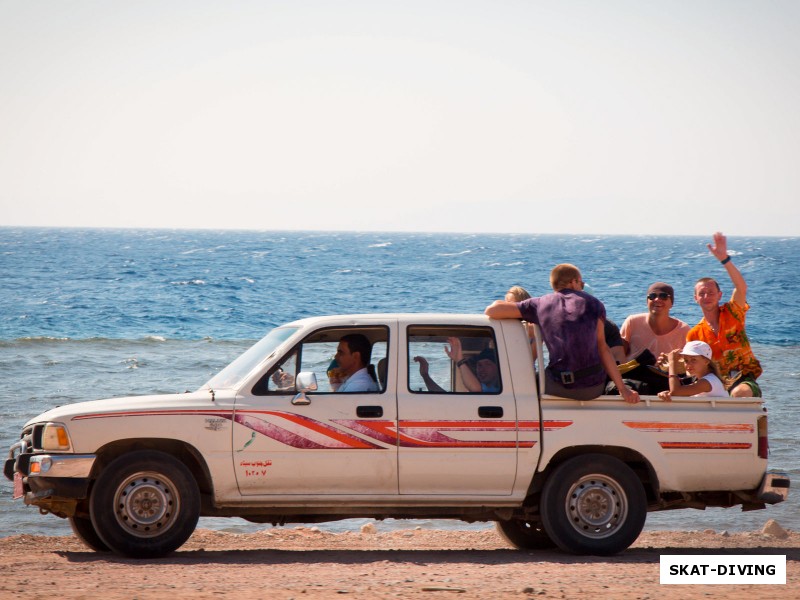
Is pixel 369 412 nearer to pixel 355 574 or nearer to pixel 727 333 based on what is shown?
pixel 355 574

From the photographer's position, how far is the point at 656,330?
9.65 meters

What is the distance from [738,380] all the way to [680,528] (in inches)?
152

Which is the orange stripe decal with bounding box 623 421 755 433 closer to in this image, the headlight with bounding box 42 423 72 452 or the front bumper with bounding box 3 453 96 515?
the front bumper with bounding box 3 453 96 515

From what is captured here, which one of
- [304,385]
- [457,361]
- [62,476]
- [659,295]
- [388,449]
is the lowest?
[62,476]

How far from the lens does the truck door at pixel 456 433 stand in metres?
8.38

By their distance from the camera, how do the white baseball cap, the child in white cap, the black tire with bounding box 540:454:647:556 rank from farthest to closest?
1. the white baseball cap
2. the child in white cap
3. the black tire with bounding box 540:454:647:556

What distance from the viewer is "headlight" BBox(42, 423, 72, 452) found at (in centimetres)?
828

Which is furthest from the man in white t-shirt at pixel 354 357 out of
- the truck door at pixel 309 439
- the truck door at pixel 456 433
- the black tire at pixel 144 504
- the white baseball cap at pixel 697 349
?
the white baseball cap at pixel 697 349

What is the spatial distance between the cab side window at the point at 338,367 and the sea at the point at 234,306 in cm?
422

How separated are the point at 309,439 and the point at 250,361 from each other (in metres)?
0.75

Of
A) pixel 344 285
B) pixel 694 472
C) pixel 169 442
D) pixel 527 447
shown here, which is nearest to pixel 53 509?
pixel 169 442

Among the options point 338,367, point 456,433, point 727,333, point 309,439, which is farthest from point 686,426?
point 309,439

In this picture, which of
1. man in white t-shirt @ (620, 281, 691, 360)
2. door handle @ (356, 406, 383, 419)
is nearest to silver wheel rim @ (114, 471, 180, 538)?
door handle @ (356, 406, 383, 419)

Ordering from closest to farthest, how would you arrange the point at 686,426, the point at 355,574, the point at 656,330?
the point at 355,574 → the point at 686,426 → the point at 656,330
